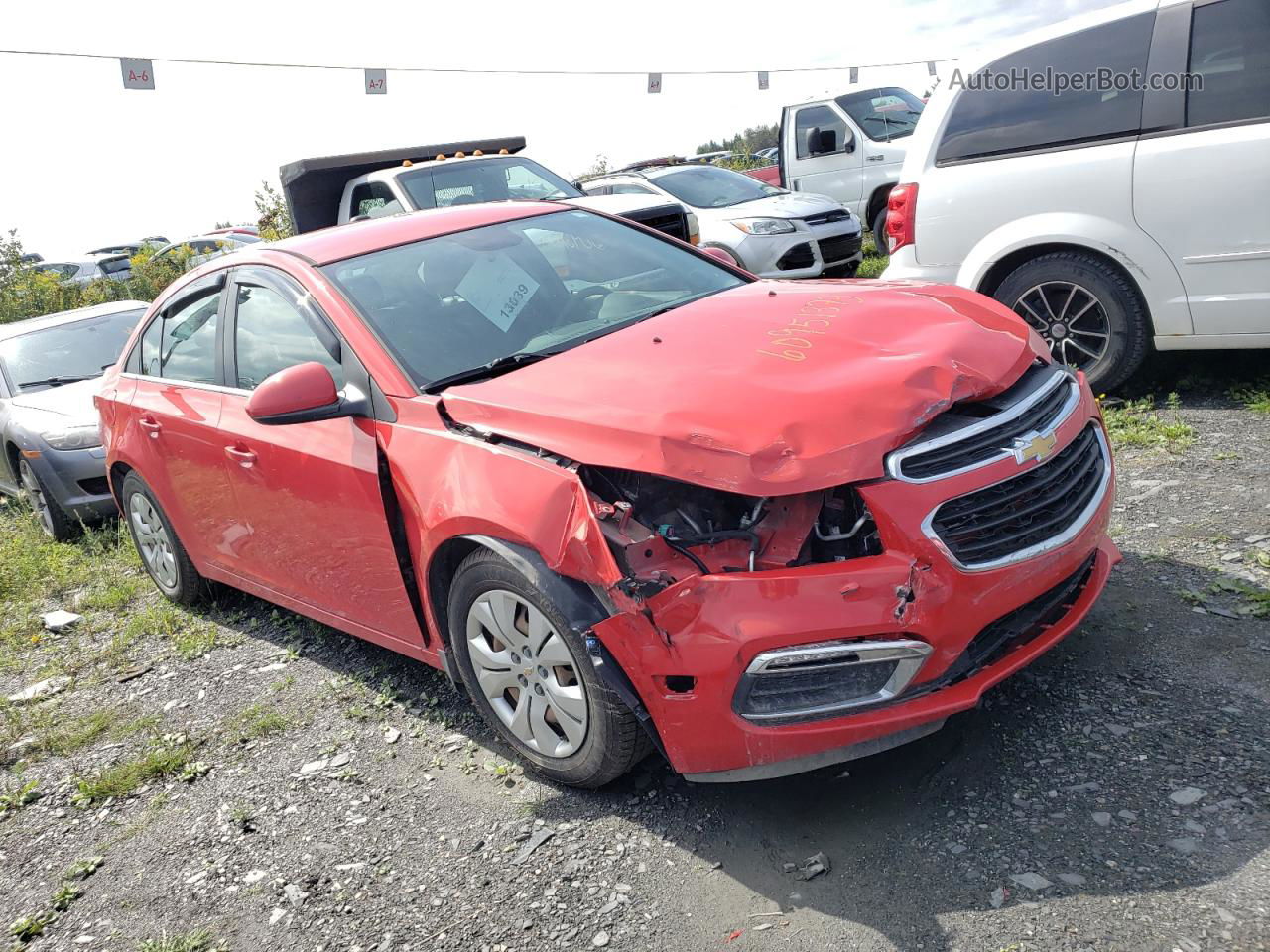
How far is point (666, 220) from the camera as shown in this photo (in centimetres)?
997

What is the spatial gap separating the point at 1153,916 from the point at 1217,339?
144 inches

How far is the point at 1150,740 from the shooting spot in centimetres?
294

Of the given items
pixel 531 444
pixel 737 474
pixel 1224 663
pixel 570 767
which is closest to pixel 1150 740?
pixel 1224 663

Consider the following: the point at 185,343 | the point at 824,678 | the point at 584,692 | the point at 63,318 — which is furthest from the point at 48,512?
the point at 824,678

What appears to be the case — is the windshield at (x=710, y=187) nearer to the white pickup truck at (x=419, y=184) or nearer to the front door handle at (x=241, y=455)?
the white pickup truck at (x=419, y=184)

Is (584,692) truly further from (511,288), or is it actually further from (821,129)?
(821,129)

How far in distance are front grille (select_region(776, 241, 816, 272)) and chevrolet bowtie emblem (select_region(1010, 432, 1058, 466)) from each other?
7.87m

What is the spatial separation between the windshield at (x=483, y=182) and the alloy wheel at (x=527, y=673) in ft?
21.1

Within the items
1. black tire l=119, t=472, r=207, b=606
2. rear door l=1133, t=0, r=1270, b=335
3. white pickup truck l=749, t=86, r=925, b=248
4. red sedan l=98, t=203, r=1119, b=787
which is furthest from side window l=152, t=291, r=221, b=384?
white pickup truck l=749, t=86, r=925, b=248

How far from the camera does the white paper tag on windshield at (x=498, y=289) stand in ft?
12.5

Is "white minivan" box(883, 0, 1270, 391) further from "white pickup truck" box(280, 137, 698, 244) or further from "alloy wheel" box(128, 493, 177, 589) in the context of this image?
"alloy wheel" box(128, 493, 177, 589)

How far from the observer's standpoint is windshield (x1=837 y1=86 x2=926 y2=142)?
12.9m

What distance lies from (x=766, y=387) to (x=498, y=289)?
1.37m

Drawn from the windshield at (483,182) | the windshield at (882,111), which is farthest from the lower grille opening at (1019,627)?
the windshield at (882,111)
